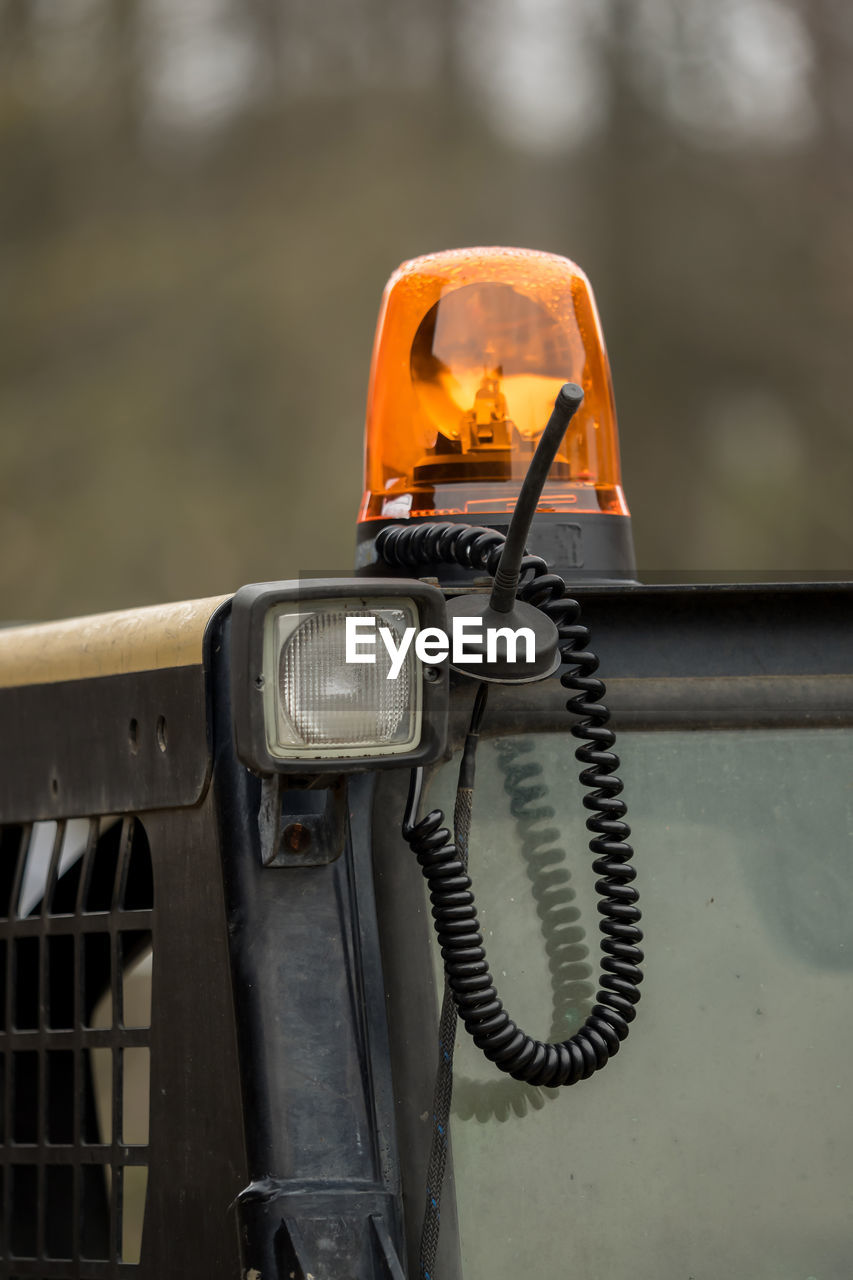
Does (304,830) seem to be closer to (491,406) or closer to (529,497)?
(529,497)

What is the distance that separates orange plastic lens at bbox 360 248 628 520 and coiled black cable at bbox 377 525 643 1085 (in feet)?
0.88

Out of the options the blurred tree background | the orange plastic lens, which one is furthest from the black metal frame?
the blurred tree background

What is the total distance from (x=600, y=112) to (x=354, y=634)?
464 inches

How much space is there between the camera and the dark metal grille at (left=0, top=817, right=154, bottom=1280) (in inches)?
56.9

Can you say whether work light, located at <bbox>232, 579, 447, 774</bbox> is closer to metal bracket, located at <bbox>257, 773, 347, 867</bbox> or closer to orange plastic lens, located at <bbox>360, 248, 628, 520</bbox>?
metal bracket, located at <bbox>257, 773, 347, 867</bbox>

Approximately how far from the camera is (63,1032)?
150 centimetres

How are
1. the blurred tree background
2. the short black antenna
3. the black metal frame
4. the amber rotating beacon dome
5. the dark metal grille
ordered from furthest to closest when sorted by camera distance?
the blurred tree background
the amber rotating beacon dome
the dark metal grille
the black metal frame
the short black antenna

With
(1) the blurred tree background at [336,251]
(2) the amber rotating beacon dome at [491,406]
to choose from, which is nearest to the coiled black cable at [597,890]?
(2) the amber rotating beacon dome at [491,406]

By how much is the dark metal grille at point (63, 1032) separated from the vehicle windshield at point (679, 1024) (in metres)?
0.31

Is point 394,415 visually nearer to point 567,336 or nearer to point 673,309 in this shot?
point 567,336

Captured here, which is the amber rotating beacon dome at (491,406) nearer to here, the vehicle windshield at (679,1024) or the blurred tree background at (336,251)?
the vehicle windshield at (679,1024)

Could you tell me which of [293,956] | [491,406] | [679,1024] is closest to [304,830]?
[293,956]

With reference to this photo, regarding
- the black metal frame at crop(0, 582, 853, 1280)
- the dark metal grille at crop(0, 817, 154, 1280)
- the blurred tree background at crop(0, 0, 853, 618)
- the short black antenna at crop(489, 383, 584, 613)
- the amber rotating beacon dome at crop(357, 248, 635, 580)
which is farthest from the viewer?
the blurred tree background at crop(0, 0, 853, 618)

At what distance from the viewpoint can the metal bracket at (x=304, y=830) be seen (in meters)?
1.27
